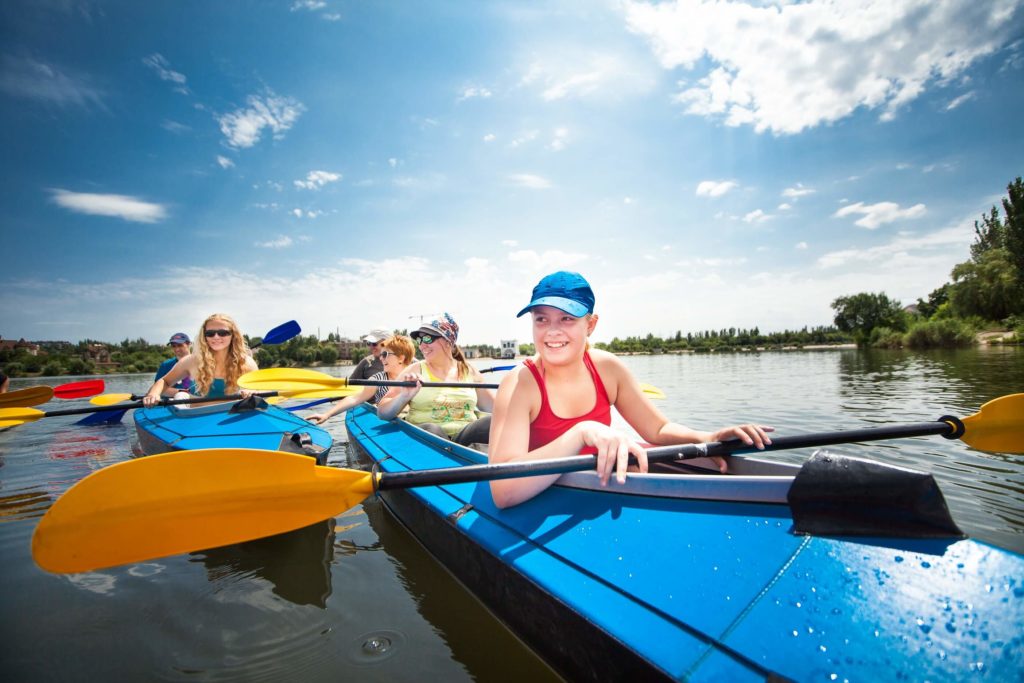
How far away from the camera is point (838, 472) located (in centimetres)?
157

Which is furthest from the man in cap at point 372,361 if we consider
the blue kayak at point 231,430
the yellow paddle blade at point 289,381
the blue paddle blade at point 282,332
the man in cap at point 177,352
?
the man in cap at point 177,352

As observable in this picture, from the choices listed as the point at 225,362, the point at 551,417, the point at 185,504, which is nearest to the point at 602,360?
the point at 551,417

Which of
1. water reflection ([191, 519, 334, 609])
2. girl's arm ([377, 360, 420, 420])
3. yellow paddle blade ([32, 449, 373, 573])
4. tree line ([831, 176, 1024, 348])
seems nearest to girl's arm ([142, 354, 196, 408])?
girl's arm ([377, 360, 420, 420])

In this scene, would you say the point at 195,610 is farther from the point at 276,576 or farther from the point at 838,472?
the point at 838,472

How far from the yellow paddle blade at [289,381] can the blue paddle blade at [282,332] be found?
276cm

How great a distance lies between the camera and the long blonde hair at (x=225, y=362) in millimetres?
6457

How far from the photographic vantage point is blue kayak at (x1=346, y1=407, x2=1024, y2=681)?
114 cm

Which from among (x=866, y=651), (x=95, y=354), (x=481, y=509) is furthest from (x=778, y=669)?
(x=95, y=354)

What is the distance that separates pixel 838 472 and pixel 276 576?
152 inches

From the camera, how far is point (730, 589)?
1453mm

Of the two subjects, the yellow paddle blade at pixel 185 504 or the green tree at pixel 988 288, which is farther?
the green tree at pixel 988 288

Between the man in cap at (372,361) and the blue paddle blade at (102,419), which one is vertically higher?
the man in cap at (372,361)

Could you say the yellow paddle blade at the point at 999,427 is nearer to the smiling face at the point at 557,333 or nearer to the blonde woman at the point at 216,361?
the smiling face at the point at 557,333

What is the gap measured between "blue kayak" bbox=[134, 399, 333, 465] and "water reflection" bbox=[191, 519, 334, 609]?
939mm
